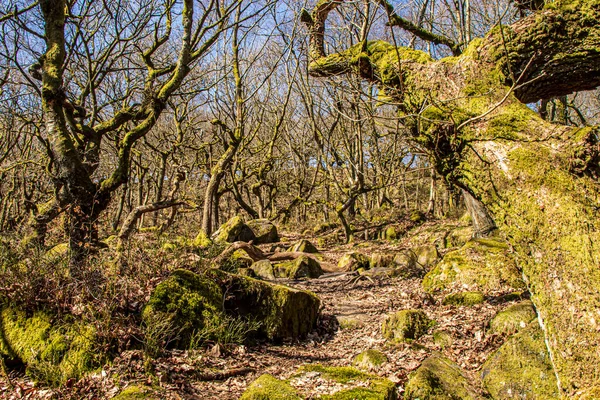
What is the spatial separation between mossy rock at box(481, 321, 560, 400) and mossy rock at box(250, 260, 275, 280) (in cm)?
615

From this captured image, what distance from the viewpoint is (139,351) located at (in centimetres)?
368

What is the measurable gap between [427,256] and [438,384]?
22.7 ft

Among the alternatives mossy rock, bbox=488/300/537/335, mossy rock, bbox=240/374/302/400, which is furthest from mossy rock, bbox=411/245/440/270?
mossy rock, bbox=240/374/302/400

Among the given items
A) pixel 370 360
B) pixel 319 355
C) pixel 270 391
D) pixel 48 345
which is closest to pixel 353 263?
pixel 319 355

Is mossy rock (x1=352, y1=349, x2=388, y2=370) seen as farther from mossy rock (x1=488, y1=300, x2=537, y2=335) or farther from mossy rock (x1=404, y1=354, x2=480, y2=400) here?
mossy rock (x1=488, y1=300, x2=537, y2=335)

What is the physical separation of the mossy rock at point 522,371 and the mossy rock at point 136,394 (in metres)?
3.17

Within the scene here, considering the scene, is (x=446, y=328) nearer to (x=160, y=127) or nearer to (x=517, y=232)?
(x=517, y=232)

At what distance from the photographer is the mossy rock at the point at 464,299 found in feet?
19.5

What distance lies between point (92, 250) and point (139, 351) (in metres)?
2.21

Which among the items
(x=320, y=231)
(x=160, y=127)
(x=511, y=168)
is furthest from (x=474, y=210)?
(x=160, y=127)

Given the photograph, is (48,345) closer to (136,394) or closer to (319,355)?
(136,394)

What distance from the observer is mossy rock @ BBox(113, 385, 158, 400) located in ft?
9.41

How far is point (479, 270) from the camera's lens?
670cm

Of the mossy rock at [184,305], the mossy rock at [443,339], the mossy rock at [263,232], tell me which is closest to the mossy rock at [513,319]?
the mossy rock at [443,339]
